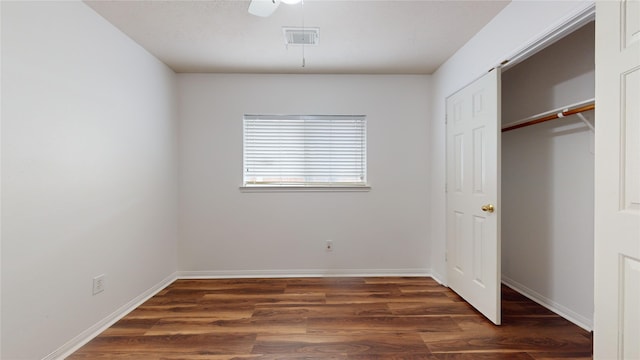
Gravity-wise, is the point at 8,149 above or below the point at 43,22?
below

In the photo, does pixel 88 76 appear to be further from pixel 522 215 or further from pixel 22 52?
pixel 522 215

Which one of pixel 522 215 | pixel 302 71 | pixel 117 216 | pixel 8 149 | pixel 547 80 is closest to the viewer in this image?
pixel 8 149

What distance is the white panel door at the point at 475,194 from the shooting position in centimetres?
227

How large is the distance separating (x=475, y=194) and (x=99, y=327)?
3191 mm

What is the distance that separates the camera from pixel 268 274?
3455mm

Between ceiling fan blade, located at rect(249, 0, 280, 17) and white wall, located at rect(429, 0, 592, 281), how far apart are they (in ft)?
5.30

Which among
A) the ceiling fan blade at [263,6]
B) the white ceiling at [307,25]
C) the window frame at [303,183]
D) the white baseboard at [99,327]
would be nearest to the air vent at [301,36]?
the white ceiling at [307,25]

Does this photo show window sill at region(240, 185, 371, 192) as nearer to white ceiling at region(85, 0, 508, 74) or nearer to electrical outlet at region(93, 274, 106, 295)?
white ceiling at region(85, 0, 508, 74)

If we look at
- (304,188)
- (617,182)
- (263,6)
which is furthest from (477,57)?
(304,188)

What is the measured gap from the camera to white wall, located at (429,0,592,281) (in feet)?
5.87

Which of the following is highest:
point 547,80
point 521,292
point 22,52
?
point 547,80

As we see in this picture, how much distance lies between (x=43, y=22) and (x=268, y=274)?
2865mm

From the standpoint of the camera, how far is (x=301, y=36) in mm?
2520

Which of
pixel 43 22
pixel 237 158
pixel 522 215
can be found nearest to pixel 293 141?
pixel 237 158
